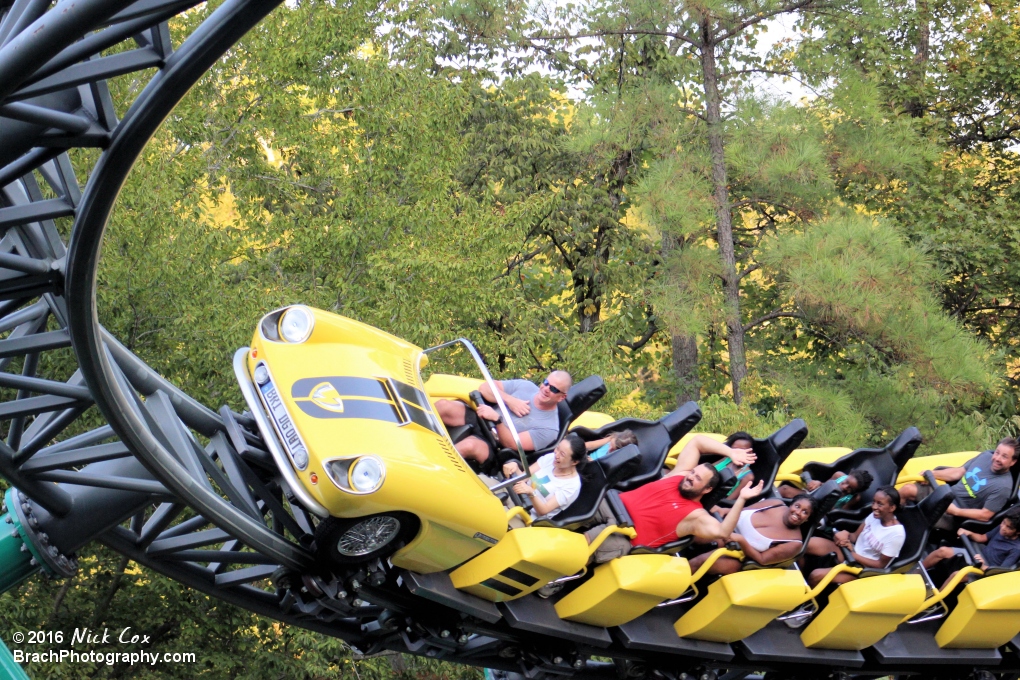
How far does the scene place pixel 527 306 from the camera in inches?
519

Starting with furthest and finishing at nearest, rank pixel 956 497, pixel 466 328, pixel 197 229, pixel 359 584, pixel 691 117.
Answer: pixel 691 117
pixel 466 328
pixel 197 229
pixel 956 497
pixel 359 584

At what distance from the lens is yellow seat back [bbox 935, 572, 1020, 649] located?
20.2ft

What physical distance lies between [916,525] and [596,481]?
2.18 metres

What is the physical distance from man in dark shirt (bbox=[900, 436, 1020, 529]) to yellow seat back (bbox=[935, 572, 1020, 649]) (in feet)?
1.84

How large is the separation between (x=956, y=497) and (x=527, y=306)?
7001mm

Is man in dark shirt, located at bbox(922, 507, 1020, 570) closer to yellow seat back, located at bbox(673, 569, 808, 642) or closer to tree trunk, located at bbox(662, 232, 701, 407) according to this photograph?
yellow seat back, located at bbox(673, 569, 808, 642)

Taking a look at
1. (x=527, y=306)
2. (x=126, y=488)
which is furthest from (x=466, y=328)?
(x=126, y=488)

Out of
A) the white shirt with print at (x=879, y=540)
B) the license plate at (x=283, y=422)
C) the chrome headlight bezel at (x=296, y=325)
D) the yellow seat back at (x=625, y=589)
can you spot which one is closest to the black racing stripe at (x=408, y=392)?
the chrome headlight bezel at (x=296, y=325)

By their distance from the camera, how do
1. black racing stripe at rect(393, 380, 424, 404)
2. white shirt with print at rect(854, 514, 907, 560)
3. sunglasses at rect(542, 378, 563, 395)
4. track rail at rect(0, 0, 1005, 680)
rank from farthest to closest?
white shirt with print at rect(854, 514, 907, 560) < sunglasses at rect(542, 378, 563, 395) < black racing stripe at rect(393, 380, 424, 404) < track rail at rect(0, 0, 1005, 680)

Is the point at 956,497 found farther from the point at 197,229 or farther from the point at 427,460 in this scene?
the point at 197,229

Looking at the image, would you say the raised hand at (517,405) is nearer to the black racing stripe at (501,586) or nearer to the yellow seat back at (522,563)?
the yellow seat back at (522,563)

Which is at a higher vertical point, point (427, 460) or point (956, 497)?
point (427, 460)

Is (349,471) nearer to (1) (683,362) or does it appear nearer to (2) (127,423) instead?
(2) (127,423)

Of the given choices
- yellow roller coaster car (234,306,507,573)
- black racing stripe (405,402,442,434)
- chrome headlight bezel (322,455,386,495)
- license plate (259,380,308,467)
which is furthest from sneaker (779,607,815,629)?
license plate (259,380,308,467)
